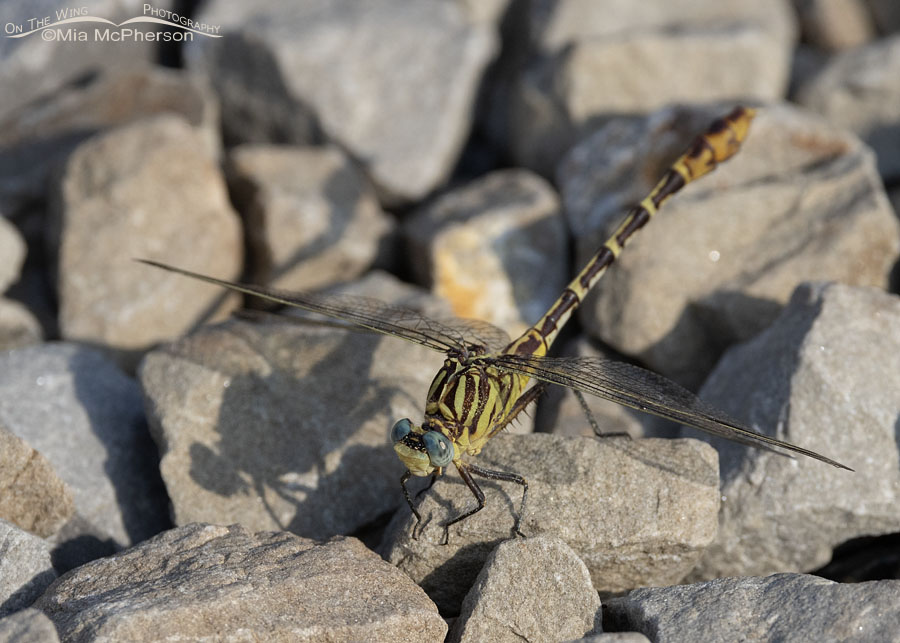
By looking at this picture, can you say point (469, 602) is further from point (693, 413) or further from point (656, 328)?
point (656, 328)

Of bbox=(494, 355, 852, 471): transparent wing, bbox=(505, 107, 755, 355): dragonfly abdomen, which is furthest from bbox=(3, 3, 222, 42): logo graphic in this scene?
bbox=(494, 355, 852, 471): transparent wing

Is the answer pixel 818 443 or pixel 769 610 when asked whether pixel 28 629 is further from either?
pixel 818 443

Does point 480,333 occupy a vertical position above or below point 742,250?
below

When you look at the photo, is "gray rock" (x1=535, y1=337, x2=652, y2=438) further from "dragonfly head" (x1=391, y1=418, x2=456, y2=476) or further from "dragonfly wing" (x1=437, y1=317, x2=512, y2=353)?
"dragonfly head" (x1=391, y1=418, x2=456, y2=476)

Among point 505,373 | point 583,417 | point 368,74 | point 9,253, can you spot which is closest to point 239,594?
point 505,373

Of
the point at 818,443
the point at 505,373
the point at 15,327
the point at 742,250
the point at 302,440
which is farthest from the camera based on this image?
the point at 15,327

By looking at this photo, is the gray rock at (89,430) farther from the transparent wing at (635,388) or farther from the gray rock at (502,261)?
the gray rock at (502,261)
